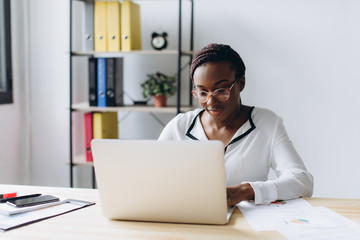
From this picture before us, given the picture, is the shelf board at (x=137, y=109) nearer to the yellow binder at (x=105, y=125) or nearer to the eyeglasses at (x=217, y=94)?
the yellow binder at (x=105, y=125)

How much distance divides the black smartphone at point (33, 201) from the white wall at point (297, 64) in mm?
1631

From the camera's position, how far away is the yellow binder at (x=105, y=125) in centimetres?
281

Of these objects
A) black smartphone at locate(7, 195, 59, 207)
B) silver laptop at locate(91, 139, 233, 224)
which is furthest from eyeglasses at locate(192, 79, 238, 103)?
black smartphone at locate(7, 195, 59, 207)

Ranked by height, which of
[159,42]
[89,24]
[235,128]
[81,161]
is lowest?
[81,161]

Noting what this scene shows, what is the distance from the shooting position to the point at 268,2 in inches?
111

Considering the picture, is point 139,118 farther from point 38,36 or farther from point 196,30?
point 38,36

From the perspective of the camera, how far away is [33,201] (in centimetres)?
140

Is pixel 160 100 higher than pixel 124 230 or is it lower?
higher

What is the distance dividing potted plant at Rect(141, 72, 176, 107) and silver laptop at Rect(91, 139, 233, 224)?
1.58 metres

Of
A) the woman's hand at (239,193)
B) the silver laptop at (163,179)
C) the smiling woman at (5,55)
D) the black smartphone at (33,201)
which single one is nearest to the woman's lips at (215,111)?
the woman's hand at (239,193)

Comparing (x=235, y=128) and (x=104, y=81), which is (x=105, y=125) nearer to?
(x=104, y=81)

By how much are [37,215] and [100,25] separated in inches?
64.4

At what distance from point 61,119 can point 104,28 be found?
2.61 ft

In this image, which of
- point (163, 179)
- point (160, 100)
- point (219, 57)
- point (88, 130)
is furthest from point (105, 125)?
point (163, 179)
